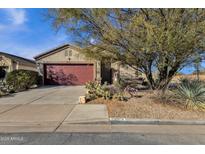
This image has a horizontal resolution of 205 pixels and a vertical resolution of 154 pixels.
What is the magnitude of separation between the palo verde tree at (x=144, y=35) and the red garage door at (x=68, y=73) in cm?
1322

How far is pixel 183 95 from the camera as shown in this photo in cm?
1174

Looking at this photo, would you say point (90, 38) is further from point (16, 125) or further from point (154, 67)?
point (16, 125)

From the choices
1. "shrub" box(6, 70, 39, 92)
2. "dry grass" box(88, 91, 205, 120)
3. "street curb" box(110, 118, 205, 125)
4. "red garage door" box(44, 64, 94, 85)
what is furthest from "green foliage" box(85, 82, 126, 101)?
"red garage door" box(44, 64, 94, 85)

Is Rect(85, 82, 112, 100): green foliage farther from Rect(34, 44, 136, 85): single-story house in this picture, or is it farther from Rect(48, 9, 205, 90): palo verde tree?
Rect(34, 44, 136, 85): single-story house

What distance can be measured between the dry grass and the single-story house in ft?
49.7

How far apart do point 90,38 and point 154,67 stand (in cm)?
367

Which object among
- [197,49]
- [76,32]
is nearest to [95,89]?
[76,32]

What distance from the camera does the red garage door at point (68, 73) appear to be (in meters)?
27.4

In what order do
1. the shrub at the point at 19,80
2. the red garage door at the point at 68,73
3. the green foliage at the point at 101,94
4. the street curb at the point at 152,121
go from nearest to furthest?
the street curb at the point at 152,121
the green foliage at the point at 101,94
the shrub at the point at 19,80
the red garage door at the point at 68,73

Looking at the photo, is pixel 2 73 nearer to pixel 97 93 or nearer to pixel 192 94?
pixel 97 93

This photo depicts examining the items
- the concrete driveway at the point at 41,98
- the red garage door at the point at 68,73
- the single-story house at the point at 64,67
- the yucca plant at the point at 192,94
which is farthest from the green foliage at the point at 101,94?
the red garage door at the point at 68,73

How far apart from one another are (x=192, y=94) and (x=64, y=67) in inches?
712

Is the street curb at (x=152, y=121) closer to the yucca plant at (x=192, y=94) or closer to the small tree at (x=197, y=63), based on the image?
the yucca plant at (x=192, y=94)

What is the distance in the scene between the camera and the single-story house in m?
27.5
